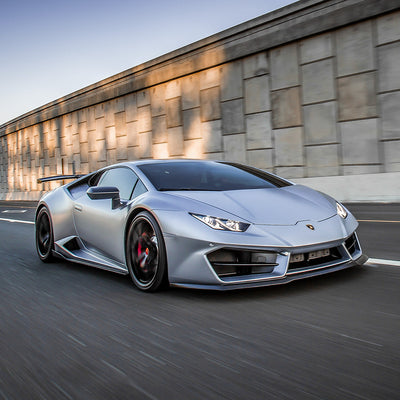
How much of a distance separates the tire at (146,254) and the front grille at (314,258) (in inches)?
38.2

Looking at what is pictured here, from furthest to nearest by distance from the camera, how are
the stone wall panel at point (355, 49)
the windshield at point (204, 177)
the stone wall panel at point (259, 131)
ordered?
the stone wall panel at point (259, 131)
the stone wall panel at point (355, 49)
the windshield at point (204, 177)

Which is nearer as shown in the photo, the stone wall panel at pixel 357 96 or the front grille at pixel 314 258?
the front grille at pixel 314 258

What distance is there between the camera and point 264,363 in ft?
8.60

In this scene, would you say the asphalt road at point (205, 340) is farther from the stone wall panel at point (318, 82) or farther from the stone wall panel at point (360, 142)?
the stone wall panel at point (318, 82)

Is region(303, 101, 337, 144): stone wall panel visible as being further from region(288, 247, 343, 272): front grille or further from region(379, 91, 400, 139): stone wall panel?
region(288, 247, 343, 272): front grille

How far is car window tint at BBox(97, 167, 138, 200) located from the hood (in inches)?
28.7

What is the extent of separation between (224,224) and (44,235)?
132 inches

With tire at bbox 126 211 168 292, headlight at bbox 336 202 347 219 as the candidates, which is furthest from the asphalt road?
headlight at bbox 336 202 347 219

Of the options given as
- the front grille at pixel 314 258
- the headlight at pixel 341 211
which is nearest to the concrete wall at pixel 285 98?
the headlight at pixel 341 211

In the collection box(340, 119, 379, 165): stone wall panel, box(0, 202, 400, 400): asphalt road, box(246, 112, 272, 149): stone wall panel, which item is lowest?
box(0, 202, 400, 400): asphalt road

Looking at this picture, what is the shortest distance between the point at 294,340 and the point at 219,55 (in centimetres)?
1762

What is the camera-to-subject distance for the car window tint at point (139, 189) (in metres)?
4.85

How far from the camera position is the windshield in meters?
4.84

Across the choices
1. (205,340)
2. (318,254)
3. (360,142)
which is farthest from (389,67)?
(205,340)
